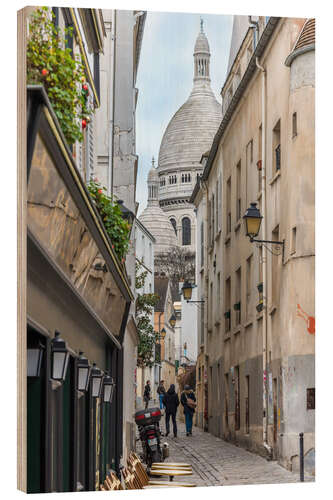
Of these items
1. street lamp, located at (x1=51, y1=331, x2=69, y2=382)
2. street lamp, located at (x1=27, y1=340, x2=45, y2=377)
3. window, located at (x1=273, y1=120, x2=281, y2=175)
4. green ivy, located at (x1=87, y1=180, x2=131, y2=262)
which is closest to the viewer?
street lamp, located at (x1=27, y1=340, x2=45, y2=377)

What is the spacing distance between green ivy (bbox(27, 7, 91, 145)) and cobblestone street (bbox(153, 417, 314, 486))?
379 centimetres

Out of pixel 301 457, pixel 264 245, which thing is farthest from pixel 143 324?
pixel 301 457

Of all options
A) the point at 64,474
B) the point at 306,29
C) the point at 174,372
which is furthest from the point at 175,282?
the point at 64,474

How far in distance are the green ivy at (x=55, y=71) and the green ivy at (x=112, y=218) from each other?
2.36 meters

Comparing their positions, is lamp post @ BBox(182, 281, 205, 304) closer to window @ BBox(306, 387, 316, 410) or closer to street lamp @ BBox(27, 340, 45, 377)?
window @ BBox(306, 387, 316, 410)

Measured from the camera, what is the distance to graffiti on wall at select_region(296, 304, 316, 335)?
10.3 metres

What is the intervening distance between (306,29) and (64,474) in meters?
5.11

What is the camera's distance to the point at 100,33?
417 inches

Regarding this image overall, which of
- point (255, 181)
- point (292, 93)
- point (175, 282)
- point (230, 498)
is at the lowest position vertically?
point (230, 498)

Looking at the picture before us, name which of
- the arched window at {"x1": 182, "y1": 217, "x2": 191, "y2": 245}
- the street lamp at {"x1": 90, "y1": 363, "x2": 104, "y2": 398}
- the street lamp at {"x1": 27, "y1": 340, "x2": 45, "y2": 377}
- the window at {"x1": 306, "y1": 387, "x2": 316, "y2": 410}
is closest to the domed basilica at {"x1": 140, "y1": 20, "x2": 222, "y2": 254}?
the arched window at {"x1": 182, "y1": 217, "x2": 191, "y2": 245}

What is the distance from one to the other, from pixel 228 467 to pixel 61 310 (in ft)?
10.1

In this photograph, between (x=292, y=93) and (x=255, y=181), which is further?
(x=255, y=181)

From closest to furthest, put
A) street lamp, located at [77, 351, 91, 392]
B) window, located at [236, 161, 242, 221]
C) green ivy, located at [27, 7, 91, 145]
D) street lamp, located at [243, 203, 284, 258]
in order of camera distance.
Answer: green ivy, located at [27, 7, 91, 145], street lamp, located at [77, 351, 91, 392], street lamp, located at [243, 203, 284, 258], window, located at [236, 161, 242, 221]
